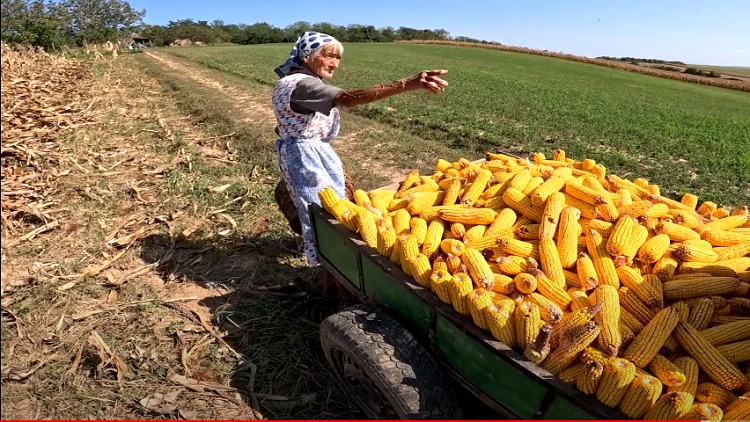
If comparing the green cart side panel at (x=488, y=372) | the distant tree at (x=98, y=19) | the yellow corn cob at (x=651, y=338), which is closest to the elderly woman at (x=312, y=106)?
the green cart side panel at (x=488, y=372)

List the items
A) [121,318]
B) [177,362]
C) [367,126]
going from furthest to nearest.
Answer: [367,126] → [121,318] → [177,362]

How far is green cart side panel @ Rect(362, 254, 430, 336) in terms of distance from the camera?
2650 millimetres

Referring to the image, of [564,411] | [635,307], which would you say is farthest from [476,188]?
[564,411]

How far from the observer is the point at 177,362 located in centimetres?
359

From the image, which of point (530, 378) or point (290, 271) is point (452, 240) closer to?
point (530, 378)

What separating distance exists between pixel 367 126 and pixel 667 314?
10.3 meters

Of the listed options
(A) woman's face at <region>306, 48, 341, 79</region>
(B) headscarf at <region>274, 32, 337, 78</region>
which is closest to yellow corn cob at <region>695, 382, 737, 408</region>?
(A) woman's face at <region>306, 48, 341, 79</region>

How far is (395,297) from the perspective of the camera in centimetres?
285

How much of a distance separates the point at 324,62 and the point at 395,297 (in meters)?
2.02

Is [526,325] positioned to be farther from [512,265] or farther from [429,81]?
[429,81]

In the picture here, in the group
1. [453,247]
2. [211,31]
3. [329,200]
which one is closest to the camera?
[453,247]

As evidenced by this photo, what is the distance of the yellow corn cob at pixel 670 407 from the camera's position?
1.86 metres

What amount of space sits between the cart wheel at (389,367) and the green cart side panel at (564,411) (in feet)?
2.17

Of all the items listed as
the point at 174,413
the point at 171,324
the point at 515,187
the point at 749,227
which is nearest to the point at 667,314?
the point at 515,187
